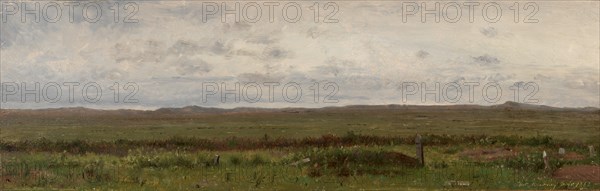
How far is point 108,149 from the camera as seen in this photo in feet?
170

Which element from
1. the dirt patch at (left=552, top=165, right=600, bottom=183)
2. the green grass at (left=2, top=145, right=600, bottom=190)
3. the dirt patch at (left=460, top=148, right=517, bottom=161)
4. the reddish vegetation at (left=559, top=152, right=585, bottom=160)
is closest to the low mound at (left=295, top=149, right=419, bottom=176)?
the green grass at (left=2, top=145, right=600, bottom=190)

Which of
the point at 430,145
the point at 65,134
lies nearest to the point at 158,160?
the point at 430,145

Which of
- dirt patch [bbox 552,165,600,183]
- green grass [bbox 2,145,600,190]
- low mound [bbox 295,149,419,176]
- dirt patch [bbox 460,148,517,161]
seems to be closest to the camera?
green grass [bbox 2,145,600,190]

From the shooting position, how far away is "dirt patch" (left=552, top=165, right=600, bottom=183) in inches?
1267

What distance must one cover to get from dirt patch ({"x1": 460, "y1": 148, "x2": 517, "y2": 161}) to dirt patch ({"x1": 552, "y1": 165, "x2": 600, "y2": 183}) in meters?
7.22

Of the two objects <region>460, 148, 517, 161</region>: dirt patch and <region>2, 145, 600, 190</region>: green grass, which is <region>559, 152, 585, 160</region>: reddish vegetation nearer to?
<region>2, 145, 600, 190</region>: green grass

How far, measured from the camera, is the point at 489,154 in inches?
1794

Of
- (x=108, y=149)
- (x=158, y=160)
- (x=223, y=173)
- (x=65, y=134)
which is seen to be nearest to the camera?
(x=223, y=173)

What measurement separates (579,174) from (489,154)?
1231cm

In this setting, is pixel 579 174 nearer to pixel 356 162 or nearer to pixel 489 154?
pixel 356 162

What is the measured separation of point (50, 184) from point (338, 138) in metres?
30.0

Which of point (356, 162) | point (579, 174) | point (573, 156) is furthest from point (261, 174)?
point (573, 156)

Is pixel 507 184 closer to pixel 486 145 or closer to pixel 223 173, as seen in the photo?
pixel 223 173

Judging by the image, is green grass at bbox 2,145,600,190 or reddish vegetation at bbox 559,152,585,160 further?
reddish vegetation at bbox 559,152,585,160
